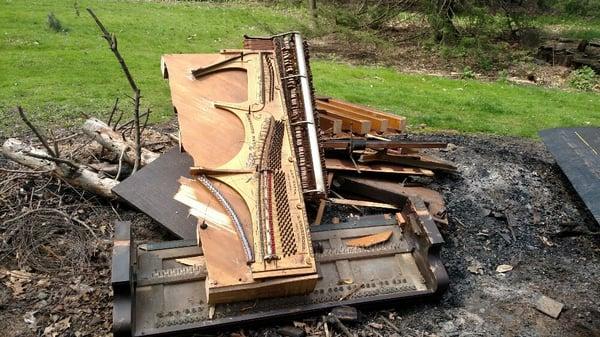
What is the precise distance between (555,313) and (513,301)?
0.36 meters

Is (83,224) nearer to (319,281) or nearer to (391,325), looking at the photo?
(319,281)

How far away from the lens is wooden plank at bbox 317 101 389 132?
7000mm

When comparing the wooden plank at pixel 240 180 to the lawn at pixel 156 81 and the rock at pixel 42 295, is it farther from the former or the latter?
the lawn at pixel 156 81

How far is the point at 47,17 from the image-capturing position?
14562mm

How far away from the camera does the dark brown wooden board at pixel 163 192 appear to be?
5102 mm

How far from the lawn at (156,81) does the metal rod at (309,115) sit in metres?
3.48

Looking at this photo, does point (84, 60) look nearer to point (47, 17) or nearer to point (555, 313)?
point (47, 17)

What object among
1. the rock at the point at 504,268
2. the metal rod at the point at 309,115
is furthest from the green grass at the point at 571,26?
the rock at the point at 504,268

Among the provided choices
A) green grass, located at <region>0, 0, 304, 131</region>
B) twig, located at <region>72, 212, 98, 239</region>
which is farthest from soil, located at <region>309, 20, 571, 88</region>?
twig, located at <region>72, 212, 98, 239</region>

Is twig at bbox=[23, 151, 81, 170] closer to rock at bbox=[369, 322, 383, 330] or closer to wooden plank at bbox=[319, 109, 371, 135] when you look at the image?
wooden plank at bbox=[319, 109, 371, 135]

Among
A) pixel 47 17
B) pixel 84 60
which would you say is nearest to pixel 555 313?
pixel 84 60

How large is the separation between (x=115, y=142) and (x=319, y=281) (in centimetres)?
328

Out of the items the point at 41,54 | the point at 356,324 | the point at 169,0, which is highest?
the point at 169,0

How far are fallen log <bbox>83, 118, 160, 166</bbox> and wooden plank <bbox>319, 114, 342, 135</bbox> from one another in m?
2.12
